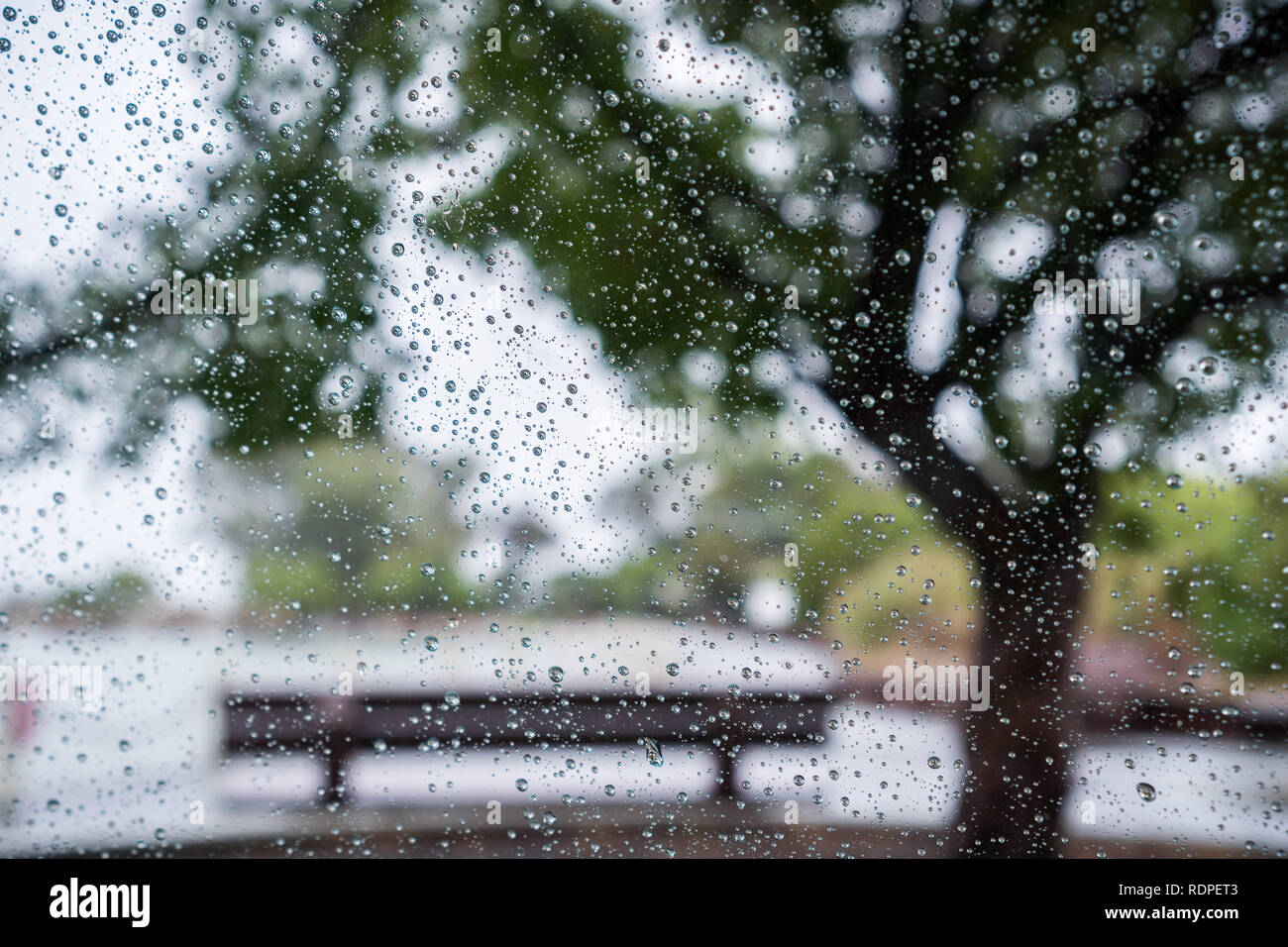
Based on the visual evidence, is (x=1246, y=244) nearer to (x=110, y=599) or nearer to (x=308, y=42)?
(x=308, y=42)

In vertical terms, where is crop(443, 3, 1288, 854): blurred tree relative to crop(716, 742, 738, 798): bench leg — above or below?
above

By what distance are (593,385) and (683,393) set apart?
110mm

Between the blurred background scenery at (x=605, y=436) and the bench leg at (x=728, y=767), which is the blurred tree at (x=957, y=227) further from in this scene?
the bench leg at (x=728, y=767)

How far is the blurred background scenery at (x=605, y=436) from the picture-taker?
76cm

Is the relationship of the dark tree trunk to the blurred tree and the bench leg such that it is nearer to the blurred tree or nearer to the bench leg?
the blurred tree

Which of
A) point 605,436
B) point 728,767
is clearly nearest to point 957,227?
point 605,436

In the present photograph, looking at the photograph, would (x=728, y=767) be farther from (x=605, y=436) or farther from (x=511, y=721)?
(x=605, y=436)

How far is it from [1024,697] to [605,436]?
0.60 meters

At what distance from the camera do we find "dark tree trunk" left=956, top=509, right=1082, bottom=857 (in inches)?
30.2

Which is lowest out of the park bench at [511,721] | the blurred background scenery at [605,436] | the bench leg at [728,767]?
the bench leg at [728,767]

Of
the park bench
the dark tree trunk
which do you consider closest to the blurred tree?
the dark tree trunk

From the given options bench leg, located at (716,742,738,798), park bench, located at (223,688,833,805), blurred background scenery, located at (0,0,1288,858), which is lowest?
bench leg, located at (716,742,738,798)

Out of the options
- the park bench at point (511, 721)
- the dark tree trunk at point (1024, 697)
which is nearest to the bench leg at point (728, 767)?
the park bench at point (511, 721)
